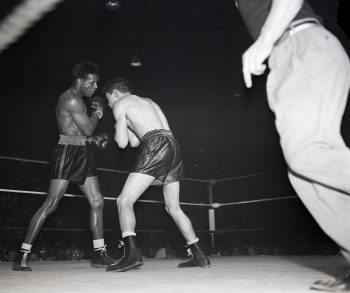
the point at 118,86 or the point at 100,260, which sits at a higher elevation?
the point at 118,86

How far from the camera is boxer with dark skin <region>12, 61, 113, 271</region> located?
302 centimetres

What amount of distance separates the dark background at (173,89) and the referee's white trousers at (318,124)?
1547 millimetres

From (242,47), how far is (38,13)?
2953mm

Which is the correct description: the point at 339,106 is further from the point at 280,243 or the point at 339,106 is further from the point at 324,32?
the point at 280,243

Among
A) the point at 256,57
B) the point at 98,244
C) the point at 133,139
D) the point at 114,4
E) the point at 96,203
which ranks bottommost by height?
the point at 98,244

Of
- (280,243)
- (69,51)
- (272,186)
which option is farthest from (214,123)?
(69,51)

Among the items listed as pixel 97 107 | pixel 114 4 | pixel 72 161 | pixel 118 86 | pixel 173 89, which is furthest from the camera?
pixel 173 89

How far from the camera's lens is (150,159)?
8.87 ft

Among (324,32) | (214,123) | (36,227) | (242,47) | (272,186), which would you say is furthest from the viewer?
(272,186)

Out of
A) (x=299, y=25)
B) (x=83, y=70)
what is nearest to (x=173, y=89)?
(x=83, y=70)

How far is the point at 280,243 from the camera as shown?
10.3m

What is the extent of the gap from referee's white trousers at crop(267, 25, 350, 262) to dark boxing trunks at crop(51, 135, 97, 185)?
1.94 meters

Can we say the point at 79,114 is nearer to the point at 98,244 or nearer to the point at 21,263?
the point at 98,244

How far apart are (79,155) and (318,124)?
2111 millimetres
